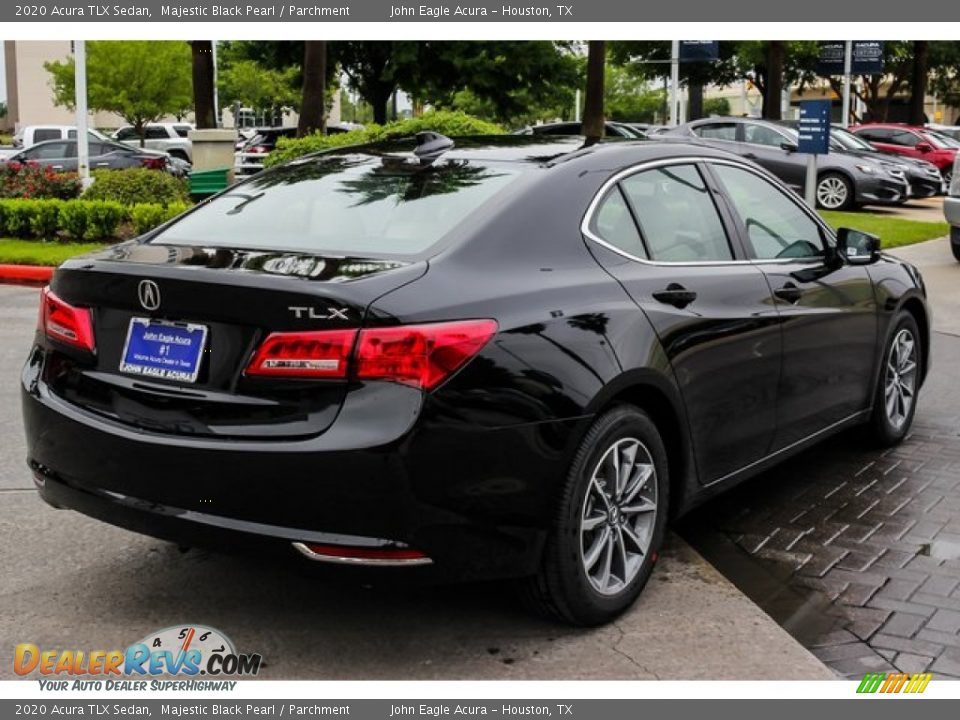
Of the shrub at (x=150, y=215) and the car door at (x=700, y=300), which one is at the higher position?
the car door at (x=700, y=300)

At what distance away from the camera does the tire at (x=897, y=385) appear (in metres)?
6.19

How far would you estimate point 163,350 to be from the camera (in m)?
3.73

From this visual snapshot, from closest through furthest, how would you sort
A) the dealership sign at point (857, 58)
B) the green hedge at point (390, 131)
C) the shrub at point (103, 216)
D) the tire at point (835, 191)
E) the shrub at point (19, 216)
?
1. the shrub at point (103, 216)
2. the green hedge at point (390, 131)
3. the shrub at point (19, 216)
4. the tire at point (835, 191)
5. the dealership sign at point (857, 58)

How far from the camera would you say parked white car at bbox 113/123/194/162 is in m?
41.9

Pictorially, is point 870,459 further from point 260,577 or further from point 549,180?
point 260,577

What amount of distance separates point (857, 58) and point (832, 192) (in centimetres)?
2195

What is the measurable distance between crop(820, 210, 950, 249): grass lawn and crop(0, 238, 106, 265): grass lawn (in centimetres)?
999

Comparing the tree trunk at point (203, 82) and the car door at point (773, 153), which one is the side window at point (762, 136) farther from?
the tree trunk at point (203, 82)

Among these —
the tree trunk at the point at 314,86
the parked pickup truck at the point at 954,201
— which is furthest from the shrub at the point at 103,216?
the parked pickup truck at the point at 954,201

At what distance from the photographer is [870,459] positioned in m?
6.29

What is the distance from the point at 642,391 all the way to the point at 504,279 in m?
0.70

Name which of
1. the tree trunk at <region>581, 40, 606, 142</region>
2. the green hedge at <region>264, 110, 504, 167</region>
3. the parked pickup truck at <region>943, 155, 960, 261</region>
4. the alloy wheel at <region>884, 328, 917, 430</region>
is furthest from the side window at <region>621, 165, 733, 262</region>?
the tree trunk at <region>581, 40, 606, 142</region>

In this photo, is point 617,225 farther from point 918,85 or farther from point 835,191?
point 918,85

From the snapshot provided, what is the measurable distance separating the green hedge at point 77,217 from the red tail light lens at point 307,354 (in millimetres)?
11805
